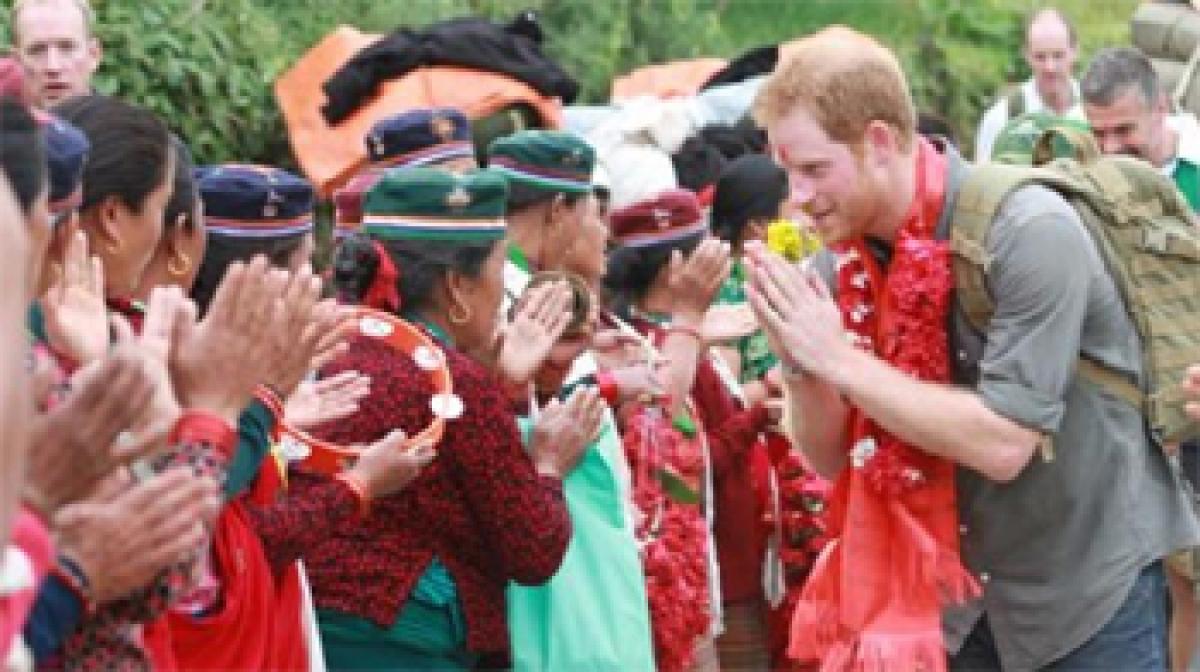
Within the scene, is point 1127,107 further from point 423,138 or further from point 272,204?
point 272,204

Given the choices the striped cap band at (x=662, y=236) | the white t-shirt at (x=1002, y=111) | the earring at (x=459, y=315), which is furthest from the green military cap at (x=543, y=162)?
the white t-shirt at (x=1002, y=111)

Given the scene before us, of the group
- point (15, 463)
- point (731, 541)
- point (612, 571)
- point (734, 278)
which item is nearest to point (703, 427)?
point (731, 541)

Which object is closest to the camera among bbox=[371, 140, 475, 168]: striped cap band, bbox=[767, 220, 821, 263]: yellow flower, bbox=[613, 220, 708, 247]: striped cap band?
bbox=[767, 220, 821, 263]: yellow flower

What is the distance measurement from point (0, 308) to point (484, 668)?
3.25 m

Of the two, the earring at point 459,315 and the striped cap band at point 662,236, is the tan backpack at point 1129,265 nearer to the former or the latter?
the earring at point 459,315

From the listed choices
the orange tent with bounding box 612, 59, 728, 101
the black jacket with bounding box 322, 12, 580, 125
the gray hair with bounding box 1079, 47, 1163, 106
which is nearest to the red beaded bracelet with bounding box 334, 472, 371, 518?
the black jacket with bounding box 322, 12, 580, 125

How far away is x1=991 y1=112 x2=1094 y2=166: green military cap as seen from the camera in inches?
275

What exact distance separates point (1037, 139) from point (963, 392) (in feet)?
4.95

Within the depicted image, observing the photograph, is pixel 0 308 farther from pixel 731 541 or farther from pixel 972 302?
pixel 731 541

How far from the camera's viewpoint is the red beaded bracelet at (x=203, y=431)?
4.21 meters

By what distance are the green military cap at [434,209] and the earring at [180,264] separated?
0.81m

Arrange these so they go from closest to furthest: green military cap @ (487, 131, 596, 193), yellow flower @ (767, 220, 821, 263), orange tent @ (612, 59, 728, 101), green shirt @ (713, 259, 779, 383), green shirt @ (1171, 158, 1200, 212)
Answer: yellow flower @ (767, 220, 821, 263), green military cap @ (487, 131, 596, 193), green shirt @ (713, 259, 779, 383), green shirt @ (1171, 158, 1200, 212), orange tent @ (612, 59, 728, 101)

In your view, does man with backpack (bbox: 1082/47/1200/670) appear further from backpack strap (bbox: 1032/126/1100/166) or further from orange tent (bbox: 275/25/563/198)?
backpack strap (bbox: 1032/126/1100/166)

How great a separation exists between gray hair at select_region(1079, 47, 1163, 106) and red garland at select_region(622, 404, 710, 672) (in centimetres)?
296
